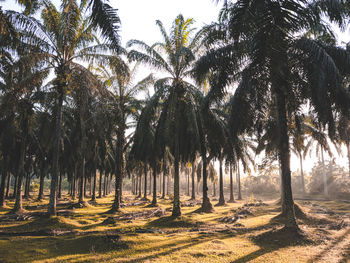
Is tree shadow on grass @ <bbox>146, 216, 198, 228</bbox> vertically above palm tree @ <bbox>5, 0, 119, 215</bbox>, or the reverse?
palm tree @ <bbox>5, 0, 119, 215</bbox>

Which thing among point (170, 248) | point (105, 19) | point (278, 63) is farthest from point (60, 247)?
point (278, 63)

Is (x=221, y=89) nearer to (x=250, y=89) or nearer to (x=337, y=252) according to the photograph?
(x=250, y=89)

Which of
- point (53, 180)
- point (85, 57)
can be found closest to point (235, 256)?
point (53, 180)

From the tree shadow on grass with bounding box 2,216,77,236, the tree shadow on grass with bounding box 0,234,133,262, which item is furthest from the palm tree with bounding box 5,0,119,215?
the tree shadow on grass with bounding box 0,234,133,262

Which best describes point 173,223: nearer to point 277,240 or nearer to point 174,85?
point 277,240

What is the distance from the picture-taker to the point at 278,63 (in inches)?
299

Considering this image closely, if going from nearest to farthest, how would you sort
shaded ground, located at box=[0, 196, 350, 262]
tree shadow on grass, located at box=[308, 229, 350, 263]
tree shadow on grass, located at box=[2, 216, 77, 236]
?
shaded ground, located at box=[0, 196, 350, 262] → tree shadow on grass, located at box=[308, 229, 350, 263] → tree shadow on grass, located at box=[2, 216, 77, 236]

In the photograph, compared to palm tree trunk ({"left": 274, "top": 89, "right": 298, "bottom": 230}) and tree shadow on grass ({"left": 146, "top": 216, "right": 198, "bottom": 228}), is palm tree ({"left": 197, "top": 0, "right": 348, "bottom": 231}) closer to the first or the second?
palm tree trunk ({"left": 274, "top": 89, "right": 298, "bottom": 230})

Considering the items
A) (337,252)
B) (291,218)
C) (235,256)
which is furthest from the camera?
(291,218)

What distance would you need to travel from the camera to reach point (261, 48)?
7.59m

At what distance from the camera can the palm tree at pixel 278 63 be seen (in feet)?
21.4

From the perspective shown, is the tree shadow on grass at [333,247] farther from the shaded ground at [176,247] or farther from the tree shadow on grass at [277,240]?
the tree shadow on grass at [277,240]

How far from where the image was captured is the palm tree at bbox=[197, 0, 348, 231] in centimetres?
654

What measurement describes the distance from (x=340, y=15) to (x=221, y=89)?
5568mm
